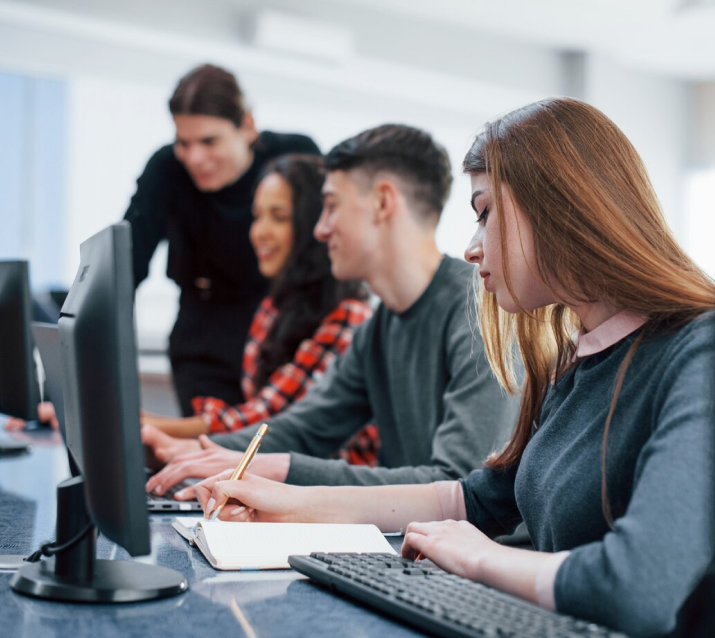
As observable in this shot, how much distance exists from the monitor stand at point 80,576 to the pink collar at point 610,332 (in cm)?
50

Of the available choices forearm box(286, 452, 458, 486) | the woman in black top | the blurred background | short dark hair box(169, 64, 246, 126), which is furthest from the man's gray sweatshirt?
the blurred background

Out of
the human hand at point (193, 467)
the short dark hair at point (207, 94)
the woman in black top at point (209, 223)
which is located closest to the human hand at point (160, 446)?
the human hand at point (193, 467)

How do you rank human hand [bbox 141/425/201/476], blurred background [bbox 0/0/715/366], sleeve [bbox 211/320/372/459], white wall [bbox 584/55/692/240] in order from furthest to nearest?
white wall [bbox 584/55/692/240]
blurred background [bbox 0/0/715/366]
sleeve [bbox 211/320/372/459]
human hand [bbox 141/425/201/476]

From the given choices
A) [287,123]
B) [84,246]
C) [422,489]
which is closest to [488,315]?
[422,489]

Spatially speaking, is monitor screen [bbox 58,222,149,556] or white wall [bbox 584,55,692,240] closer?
monitor screen [bbox 58,222,149,556]

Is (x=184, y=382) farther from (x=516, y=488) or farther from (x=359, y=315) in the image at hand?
(x=516, y=488)

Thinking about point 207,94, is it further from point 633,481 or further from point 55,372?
point 633,481

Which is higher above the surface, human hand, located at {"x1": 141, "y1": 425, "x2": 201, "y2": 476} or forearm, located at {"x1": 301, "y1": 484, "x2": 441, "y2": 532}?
forearm, located at {"x1": 301, "y1": 484, "x2": 441, "y2": 532}

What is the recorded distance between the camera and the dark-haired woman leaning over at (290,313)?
203 cm

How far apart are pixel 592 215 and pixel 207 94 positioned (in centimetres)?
175

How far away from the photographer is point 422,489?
119 centimetres

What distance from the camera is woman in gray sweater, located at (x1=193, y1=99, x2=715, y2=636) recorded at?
70 centimetres

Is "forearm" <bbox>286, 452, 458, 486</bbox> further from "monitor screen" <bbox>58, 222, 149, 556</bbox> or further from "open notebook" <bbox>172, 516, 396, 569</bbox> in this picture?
"monitor screen" <bbox>58, 222, 149, 556</bbox>

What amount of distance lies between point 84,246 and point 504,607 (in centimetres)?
50
